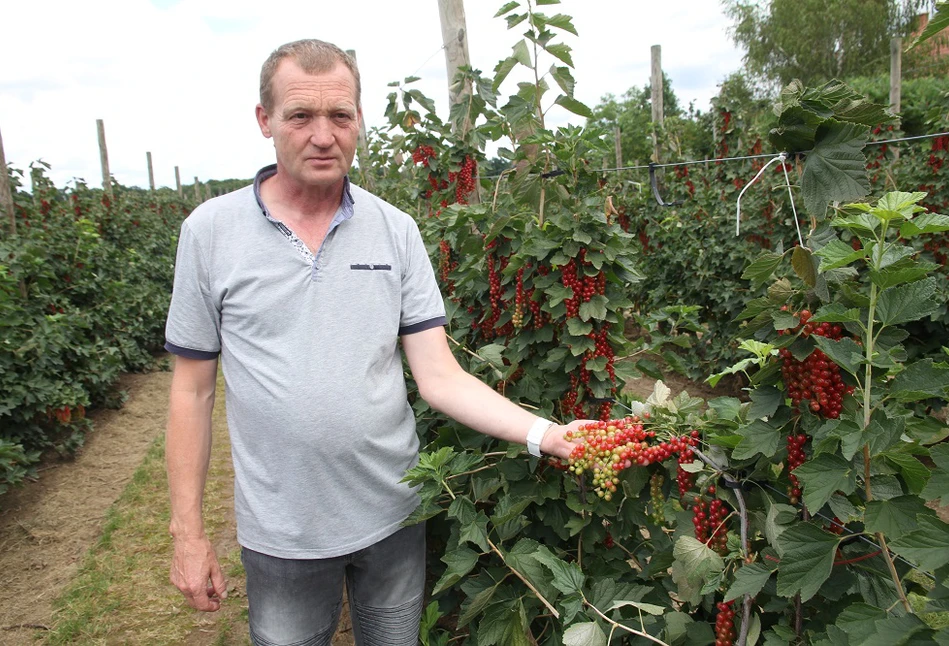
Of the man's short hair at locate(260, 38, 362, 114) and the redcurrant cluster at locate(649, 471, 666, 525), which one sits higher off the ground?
the man's short hair at locate(260, 38, 362, 114)

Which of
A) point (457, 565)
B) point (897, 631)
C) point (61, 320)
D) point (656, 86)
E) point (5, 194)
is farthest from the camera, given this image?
point (656, 86)

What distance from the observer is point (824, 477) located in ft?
3.55

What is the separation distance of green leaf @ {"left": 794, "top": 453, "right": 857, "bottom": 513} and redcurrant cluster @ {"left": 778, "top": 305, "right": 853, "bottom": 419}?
13 cm

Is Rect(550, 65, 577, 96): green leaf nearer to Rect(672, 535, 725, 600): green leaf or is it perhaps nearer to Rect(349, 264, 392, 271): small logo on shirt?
Rect(349, 264, 392, 271): small logo on shirt

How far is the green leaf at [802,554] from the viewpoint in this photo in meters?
1.10

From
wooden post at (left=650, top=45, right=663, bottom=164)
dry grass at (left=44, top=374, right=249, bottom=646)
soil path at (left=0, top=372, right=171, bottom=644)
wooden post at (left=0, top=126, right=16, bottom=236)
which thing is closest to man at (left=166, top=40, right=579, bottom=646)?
dry grass at (left=44, top=374, right=249, bottom=646)

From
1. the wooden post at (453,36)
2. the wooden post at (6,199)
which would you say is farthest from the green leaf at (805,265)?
the wooden post at (6,199)

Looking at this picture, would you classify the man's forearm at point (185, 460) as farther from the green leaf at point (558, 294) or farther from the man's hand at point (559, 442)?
the green leaf at point (558, 294)

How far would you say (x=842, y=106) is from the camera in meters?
1.25

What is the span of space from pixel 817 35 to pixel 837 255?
27174 mm

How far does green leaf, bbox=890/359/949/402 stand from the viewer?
1015mm

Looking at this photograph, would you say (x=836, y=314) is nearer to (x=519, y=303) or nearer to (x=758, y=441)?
(x=758, y=441)

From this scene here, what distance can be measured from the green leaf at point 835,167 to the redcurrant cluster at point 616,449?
1.75ft

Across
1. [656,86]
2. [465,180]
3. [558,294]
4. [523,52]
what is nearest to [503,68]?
[523,52]
